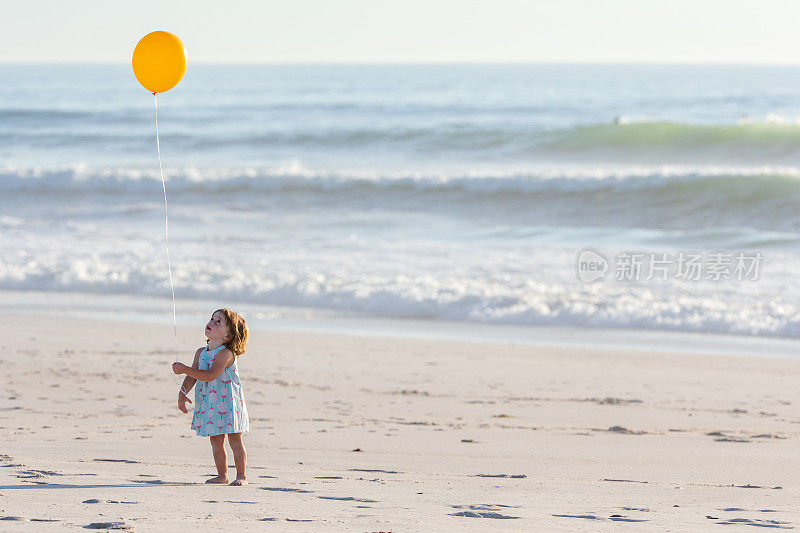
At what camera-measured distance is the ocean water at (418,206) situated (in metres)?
10.4

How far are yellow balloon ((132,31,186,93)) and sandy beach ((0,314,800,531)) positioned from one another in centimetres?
198

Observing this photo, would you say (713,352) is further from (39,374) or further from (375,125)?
(375,125)

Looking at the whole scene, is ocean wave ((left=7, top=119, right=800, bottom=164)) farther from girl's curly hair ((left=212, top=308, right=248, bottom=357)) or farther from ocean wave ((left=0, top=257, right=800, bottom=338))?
girl's curly hair ((left=212, top=308, right=248, bottom=357))

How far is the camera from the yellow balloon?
5426 mm

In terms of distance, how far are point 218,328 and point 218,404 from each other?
0.36m

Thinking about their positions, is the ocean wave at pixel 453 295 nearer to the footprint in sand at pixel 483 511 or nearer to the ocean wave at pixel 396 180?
the footprint in sand at pixel 483 511

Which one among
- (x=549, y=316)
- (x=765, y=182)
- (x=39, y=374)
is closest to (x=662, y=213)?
(x=765, y=182)

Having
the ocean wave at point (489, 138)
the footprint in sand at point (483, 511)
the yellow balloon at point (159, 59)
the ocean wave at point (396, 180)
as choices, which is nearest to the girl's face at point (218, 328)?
the footprint in sand at point (483, 511)

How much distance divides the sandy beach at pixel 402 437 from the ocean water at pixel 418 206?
1.80m

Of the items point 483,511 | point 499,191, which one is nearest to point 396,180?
point 499,191

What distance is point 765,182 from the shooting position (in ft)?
62.8

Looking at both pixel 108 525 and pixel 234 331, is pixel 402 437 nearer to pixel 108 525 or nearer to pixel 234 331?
pixel 234 331

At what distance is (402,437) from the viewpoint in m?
5.44

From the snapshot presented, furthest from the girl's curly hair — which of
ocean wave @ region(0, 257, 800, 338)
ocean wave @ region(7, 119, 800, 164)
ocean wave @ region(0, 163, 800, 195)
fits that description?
ocean wave @ region(7, 119, 800, 164)
